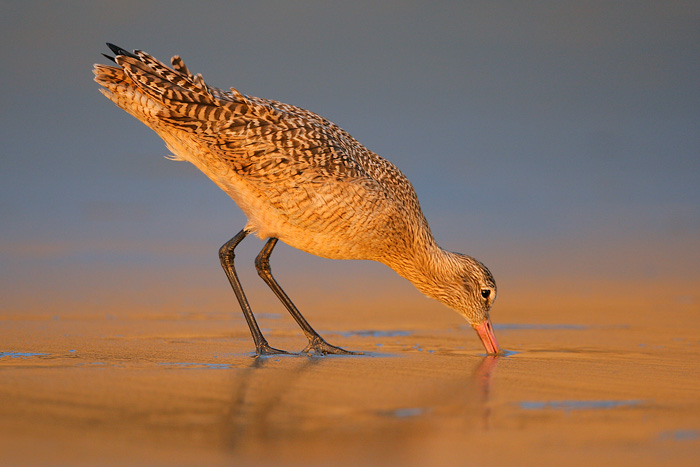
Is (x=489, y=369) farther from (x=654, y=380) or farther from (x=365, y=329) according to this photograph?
(x=365, y=329)

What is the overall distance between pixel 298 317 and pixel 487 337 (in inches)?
61.3

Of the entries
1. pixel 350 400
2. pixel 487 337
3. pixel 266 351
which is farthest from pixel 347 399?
pixel 487 337

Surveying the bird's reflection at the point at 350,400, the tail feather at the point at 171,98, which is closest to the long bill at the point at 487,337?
the bird's reflection at the point at 350,400

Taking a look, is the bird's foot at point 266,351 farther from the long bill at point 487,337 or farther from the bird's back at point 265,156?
the long bill at point 487,337

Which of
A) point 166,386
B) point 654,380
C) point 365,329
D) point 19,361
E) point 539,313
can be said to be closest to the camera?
point 166,386

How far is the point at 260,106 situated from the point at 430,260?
197 centimetres

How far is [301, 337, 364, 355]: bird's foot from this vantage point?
6.08 m

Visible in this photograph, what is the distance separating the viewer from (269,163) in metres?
6.16

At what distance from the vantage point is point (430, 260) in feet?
23.0

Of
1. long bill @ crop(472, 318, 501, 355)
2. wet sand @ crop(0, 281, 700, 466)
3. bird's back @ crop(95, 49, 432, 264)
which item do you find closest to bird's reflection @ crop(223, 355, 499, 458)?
wet sand @ crop(0, 281, 700, 466)

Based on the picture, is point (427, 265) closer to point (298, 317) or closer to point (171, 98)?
point (298, 317)

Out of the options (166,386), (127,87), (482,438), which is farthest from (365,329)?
(482,438)

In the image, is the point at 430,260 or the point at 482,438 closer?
the point at 482,438

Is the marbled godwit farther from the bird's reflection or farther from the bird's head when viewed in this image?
the bird's reflection
